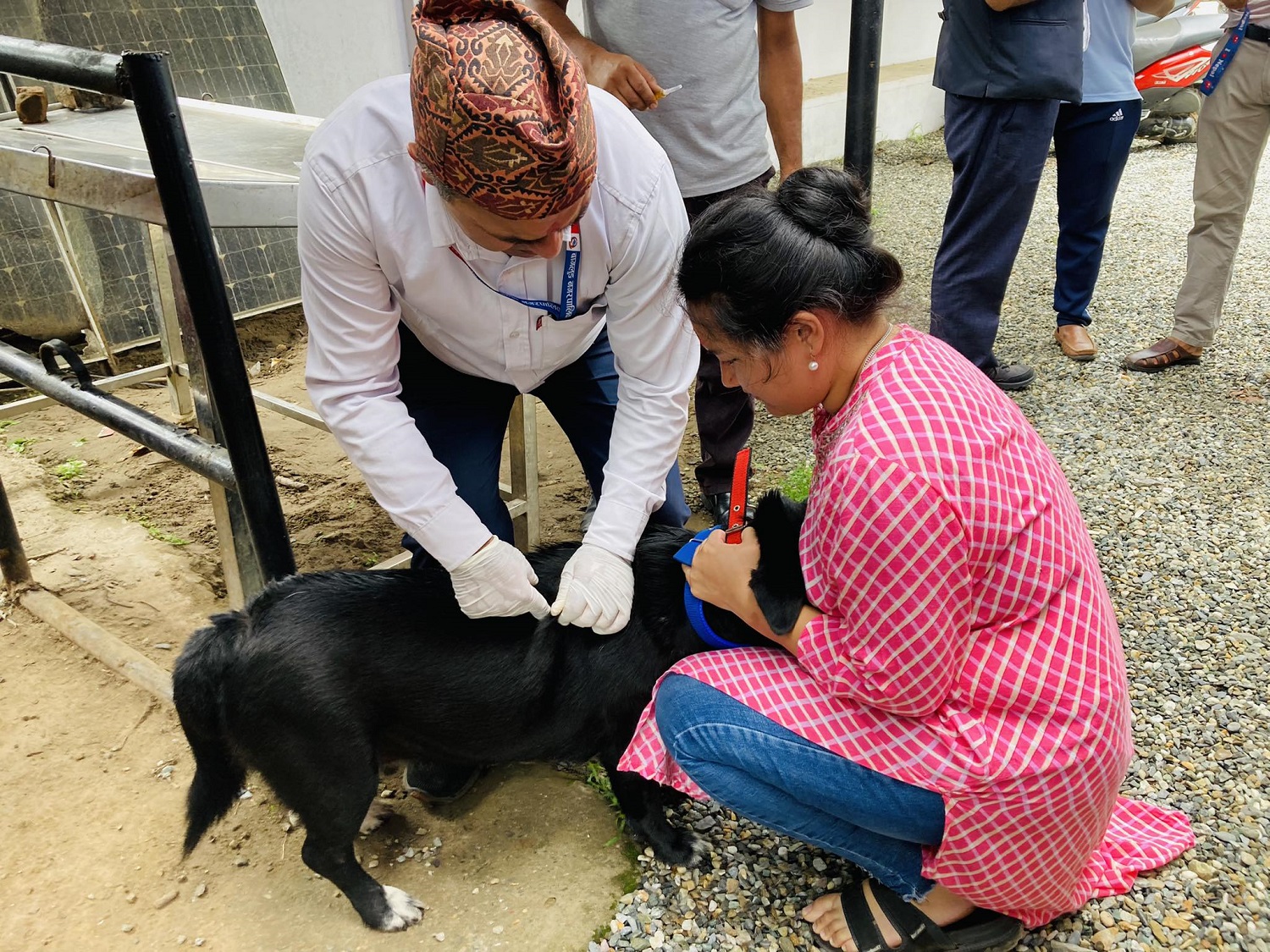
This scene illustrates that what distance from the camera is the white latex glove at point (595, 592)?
172cm

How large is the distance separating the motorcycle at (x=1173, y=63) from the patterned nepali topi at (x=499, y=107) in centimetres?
736

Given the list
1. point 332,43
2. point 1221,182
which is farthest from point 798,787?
point 332,43

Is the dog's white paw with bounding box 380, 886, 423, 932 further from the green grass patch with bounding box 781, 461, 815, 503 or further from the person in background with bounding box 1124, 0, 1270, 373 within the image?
the person in background with bounding box 1124, 0, 1270, 373

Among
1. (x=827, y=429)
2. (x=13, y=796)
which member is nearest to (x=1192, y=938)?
(x=827, y=429)

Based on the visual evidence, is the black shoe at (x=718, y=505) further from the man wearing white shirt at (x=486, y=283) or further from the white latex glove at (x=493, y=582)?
the white latex glove at (x=493, y=582)

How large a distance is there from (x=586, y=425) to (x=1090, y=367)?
282cm

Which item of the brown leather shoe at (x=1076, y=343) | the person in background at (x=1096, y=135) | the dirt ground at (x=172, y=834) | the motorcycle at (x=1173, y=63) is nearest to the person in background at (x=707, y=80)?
the dirt ground at (x=172, y=834)

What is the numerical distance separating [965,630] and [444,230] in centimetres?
109

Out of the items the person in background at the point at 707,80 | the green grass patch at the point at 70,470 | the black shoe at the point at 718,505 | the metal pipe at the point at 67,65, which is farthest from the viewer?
the green grass patch at the point at 70,470

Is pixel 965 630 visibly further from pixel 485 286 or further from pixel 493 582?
pixel 485 286

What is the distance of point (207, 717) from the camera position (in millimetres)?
1656

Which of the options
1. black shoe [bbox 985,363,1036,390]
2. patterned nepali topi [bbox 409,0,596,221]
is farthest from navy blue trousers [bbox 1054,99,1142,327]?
patterned nepali topi [bbox 409,0,596,221]

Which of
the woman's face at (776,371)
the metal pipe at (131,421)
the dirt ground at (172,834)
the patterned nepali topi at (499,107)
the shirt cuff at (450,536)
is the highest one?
the patterned nepali topi at (499,107)

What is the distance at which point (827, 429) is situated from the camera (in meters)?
1.55
